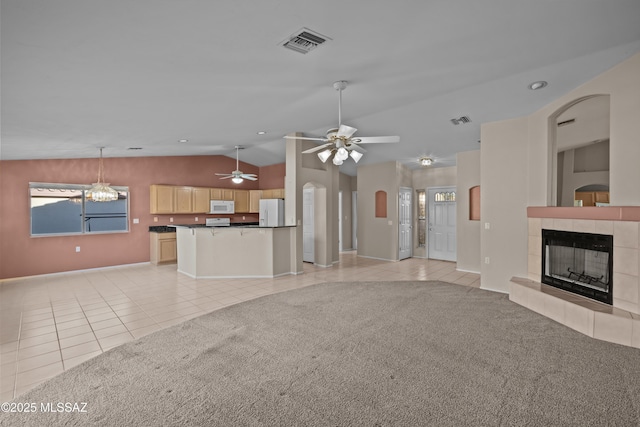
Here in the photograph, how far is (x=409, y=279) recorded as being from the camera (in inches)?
236

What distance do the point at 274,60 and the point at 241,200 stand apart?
6.95 metres

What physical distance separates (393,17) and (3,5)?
236 cm

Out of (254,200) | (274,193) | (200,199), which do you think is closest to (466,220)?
(274,193)

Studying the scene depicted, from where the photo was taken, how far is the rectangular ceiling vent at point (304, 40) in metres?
2.38

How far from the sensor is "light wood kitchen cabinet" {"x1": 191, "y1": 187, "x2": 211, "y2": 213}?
8227 mm

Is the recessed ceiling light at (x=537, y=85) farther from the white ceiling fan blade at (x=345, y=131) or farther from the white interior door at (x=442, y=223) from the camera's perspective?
the white interior door at (x=442, y=223)

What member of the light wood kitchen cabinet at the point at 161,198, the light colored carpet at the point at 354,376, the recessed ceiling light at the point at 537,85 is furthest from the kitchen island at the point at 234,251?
the recessed ceiling light at the point at 537,85

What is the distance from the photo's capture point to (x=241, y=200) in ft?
30.8

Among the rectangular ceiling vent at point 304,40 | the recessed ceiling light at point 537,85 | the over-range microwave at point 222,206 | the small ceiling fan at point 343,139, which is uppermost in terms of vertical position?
the recessed ceiling light at point 537,85

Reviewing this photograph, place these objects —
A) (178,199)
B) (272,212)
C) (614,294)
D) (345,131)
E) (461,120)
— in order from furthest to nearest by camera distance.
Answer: (272,212) < (178,199) < (461,120) < (345,131) < (614,294)

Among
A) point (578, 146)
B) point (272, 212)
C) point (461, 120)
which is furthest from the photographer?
point (272, 212)

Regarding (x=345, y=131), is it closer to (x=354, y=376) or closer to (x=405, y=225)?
(x=354, y=376)

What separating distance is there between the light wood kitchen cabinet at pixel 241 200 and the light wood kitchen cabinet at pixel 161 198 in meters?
1.87

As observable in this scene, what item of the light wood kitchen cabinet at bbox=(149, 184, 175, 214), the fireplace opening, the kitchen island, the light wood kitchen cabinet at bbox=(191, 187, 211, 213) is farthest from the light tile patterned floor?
the light wood kitchen cabinet at bbox=(191, 187, 211, 213)
